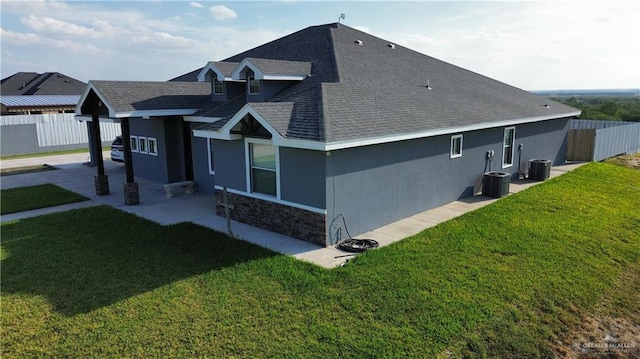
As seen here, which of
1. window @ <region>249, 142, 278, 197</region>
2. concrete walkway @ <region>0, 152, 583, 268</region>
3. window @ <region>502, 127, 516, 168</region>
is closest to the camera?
concrete walkway @ <region>0, 152, 583, 268</region>

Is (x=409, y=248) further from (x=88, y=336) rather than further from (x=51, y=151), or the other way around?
(x=51, y=151)

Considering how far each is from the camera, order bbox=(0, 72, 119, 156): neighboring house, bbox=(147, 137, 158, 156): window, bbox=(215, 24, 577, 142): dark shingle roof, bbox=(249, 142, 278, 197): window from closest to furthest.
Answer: bbox=(215, 24, 577, 142): dark shingle roof → bbox=(249, 142, 278, 197): window → bbox=(147, 137, 158, 156): window → bbox=(0, 72, 119, 156): neighboring house

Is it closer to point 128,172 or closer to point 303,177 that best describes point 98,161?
point 128,172

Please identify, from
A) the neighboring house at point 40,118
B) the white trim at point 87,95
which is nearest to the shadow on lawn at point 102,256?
the white trim at point 87,95

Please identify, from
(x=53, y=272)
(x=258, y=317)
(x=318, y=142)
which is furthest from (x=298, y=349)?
(x=53, y=272)

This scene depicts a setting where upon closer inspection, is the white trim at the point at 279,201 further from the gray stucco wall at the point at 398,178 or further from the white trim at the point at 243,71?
the white trim at the point at 243,71

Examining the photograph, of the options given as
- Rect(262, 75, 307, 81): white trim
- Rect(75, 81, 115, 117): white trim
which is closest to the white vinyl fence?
Rect(75, 81, 115, 117): white trim

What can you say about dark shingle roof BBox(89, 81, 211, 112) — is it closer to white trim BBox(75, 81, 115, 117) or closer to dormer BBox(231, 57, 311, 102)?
white trim BBox(75, 81, 115, 117)
